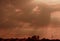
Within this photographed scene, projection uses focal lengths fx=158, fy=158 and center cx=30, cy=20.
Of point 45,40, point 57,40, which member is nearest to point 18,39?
point 45,40

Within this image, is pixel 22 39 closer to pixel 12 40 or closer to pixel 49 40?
pixel 12 40

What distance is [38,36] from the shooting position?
41.6 feet

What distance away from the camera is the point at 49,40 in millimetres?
12148

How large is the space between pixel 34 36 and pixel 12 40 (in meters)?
1.78

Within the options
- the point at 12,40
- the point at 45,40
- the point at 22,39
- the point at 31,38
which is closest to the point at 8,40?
the point at 12,40

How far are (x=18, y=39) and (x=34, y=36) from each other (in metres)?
1.33

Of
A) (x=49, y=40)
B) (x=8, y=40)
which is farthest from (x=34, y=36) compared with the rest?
(x=8, y=40)

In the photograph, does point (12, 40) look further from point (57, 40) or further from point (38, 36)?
point (57, 40)

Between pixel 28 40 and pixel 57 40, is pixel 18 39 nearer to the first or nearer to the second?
pixel 28 40

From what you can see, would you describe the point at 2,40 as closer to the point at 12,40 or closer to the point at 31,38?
the point at 12,40

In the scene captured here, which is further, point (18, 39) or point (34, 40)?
point (18, 39)

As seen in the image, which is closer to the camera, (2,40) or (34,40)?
(34,40)

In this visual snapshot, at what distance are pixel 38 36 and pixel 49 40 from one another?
100cm

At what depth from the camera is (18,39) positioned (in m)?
12.8
